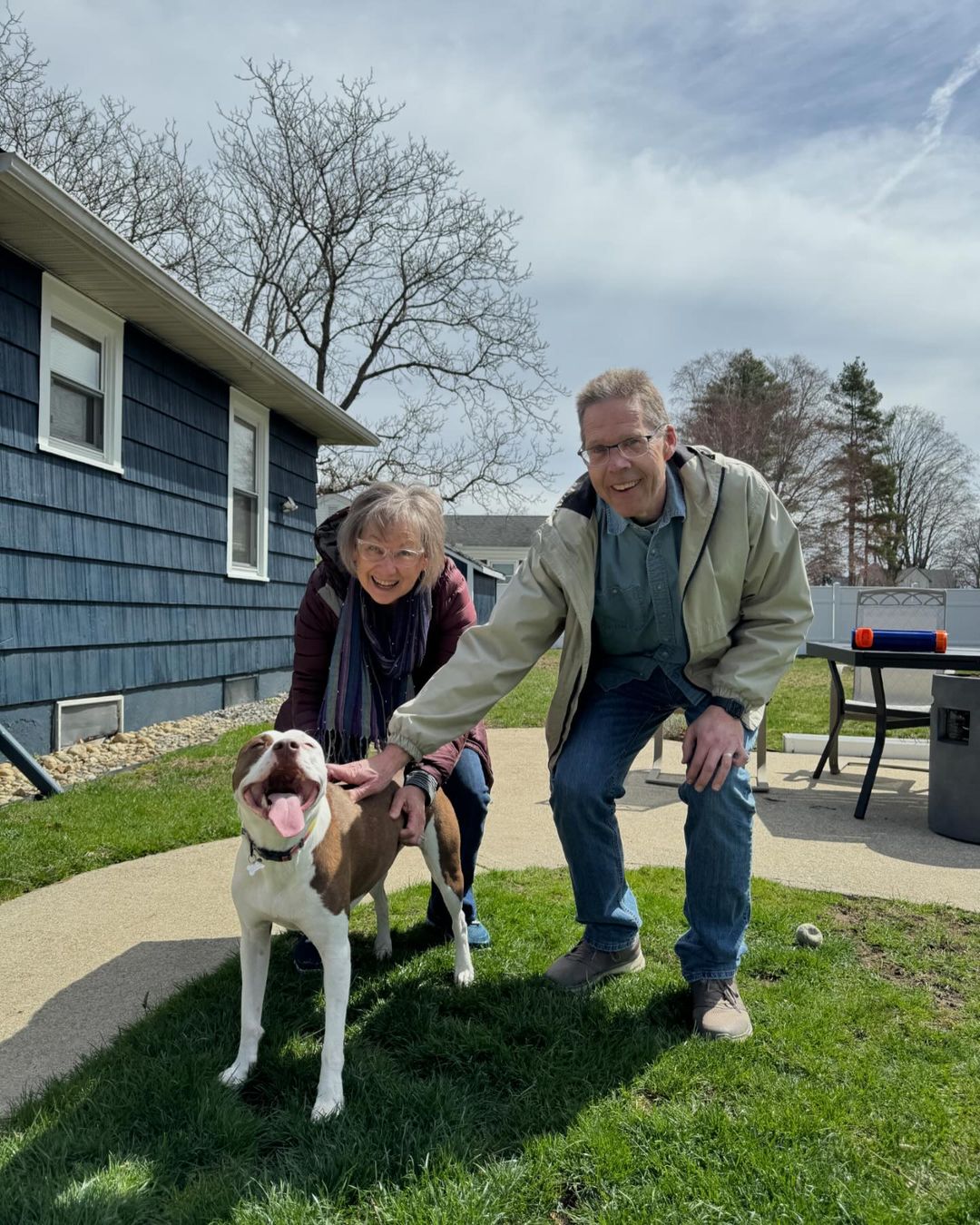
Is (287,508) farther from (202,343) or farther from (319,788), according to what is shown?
(319,788)

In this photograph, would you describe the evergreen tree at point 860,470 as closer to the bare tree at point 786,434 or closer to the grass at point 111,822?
the bare tree at point 786,434

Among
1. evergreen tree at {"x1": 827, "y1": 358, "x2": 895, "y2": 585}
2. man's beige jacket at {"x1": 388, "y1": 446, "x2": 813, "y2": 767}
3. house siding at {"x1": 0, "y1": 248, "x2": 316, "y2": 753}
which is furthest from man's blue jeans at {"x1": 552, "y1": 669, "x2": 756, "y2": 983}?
evergreen tree at {"x1": 827, "y1": 358, "x2": 895, "y2": 585}

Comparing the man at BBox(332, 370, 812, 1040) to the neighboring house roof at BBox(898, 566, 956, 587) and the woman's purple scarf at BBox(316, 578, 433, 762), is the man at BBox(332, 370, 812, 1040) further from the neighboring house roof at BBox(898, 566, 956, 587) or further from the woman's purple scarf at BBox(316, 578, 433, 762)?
the neighboring house roof at BBox(898, 566, 956, 587)

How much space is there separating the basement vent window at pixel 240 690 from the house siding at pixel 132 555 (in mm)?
137

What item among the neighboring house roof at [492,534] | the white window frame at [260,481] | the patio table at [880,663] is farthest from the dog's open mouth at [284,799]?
the neighboring house roof at [492,534]

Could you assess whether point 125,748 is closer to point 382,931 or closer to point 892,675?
point 382,931

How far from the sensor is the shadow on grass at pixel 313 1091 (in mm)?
1891

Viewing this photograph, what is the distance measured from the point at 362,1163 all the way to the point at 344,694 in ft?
4.86

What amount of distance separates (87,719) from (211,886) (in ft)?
12.3

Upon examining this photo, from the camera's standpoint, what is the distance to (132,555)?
7.77 metres

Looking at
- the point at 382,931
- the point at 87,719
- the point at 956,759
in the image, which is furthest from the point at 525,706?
the point at 382,931

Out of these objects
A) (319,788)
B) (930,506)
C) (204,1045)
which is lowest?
(204,1045)

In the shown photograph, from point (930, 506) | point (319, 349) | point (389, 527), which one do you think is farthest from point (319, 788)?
point (930, 506)

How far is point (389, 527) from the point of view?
291 centimetres
